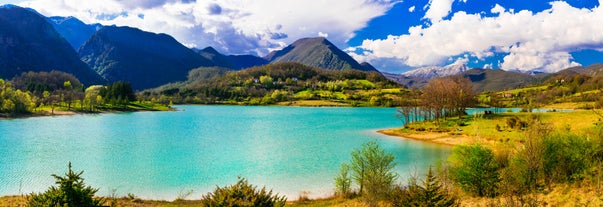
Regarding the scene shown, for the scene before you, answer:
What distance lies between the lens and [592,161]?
26234 millimetres

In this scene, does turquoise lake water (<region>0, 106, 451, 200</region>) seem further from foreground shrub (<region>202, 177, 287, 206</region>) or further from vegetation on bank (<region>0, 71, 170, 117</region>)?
vegetation on bank (<region>0, 71, 170, 117</region>)

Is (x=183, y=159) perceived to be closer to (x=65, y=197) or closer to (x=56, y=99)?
(x=65, y=197)

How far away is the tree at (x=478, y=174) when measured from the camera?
26125 mm

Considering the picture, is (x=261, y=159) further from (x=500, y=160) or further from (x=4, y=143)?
(x=4, y=143)

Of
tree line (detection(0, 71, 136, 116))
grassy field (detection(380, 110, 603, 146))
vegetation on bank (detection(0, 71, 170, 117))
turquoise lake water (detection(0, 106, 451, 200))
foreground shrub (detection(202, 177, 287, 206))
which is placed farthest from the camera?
vegetation on bank (detection(0, 71, 170, 117))

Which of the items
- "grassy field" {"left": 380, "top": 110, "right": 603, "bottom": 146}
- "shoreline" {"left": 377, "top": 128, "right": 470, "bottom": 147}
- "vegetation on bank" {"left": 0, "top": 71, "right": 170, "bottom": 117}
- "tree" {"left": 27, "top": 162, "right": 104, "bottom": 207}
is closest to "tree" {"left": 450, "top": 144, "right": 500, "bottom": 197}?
"tree" {"left": 27, "top": 162, "right": 104, "bottom": 207}

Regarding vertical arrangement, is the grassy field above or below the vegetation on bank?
below

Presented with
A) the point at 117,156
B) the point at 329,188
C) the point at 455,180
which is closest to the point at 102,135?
the point at 117,156

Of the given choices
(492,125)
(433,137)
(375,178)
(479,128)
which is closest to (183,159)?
(375,178)

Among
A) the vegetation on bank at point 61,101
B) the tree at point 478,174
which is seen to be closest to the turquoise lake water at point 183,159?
the tree at point 478,174

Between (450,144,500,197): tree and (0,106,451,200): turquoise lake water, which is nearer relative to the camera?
(450,144,500,197): tree

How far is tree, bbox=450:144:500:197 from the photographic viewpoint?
2612cm

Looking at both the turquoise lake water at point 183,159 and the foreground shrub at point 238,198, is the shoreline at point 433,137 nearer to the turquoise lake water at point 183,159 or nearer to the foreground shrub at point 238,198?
the turquoise lake water at point 183,159

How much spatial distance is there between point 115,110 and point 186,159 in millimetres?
131228
